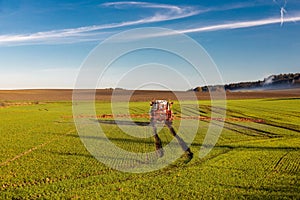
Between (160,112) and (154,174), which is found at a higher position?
(160,112)

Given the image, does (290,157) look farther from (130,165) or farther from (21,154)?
(21,154)

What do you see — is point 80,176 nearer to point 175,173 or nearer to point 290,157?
point 175,173

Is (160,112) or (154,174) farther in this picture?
(160,112)

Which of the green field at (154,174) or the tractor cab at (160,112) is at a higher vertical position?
the tractor cab at (160,112)

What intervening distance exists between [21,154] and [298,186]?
15.6 m

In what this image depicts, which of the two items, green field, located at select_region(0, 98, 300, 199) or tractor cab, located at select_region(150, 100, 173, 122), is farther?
tractor cab, located at select_region(150, 100, 173, 122)

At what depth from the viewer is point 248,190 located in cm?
1305

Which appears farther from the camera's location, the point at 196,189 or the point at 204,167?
the point at 204,167

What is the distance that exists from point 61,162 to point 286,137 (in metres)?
18.6

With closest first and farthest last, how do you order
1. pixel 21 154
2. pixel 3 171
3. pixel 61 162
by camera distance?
pixel 3 171 < pixel 61 162 < pixel 21 154

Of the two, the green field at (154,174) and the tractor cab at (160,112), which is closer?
the green field at (154,174)

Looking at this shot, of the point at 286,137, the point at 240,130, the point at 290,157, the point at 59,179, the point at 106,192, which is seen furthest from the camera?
the point at 240,130

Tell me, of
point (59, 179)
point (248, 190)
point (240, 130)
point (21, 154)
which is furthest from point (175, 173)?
point (240, 130)

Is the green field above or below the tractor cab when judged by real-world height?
below
